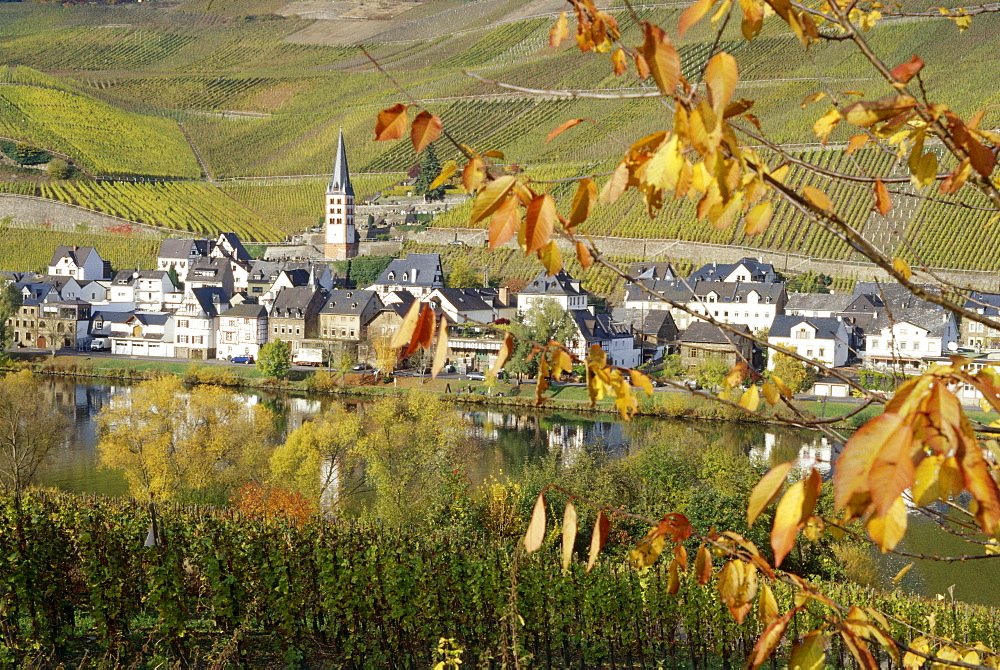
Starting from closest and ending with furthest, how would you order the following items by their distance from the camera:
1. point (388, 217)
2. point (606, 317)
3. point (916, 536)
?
1. point (916, 536)
2. point (606, 317)
3. point (388, 217)

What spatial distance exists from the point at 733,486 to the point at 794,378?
1658 cm

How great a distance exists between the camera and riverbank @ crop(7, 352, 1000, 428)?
1121 inches

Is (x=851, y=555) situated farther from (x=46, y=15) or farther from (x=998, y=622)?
(x=46, y=15)

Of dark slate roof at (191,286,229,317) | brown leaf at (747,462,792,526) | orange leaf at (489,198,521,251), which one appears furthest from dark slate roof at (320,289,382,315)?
brown leaf at (747,462,792,526)

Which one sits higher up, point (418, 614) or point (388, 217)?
point (388, 217)

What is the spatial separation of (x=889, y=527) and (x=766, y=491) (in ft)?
0.76

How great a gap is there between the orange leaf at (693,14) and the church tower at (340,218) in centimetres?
5218

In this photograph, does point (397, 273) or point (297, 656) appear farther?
point (397, 273)

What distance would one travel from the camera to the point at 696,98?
155cm

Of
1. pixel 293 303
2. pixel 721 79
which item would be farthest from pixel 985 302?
pixel 293 303

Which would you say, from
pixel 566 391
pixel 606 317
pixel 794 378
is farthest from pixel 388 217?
pixel 794 378

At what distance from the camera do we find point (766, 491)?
57.9 inches

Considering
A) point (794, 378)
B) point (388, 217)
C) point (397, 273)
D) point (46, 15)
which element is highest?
point (46, 15)

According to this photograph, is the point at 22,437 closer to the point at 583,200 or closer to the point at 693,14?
the point at 583,200
